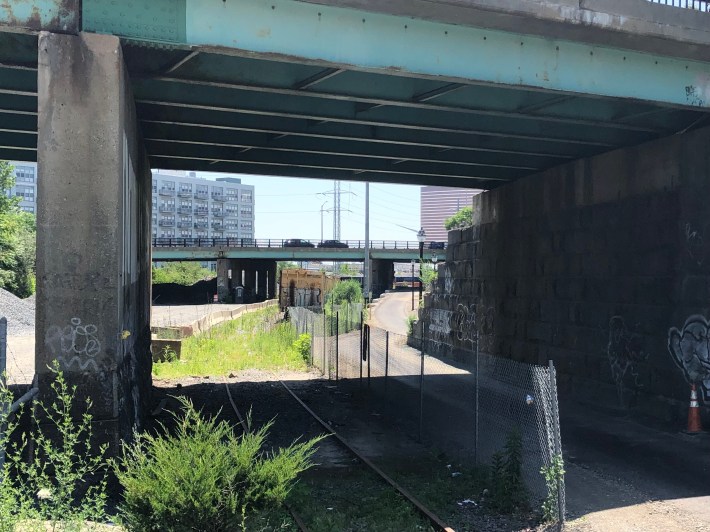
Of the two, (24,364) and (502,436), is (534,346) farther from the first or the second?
(24,364)

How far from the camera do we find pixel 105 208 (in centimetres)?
844

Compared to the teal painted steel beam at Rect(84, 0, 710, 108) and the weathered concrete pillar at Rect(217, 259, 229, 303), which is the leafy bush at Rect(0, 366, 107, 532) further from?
the weathered concrete pillar at Rect(217, 259, 229, 303)

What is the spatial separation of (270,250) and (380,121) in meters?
62.5

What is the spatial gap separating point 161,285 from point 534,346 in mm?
65814

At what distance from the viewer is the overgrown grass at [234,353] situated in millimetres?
23188

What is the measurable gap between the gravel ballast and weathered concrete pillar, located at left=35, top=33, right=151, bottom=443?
2682 centimetres

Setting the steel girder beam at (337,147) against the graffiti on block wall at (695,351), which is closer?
the graffiti on block wall at (695,351)

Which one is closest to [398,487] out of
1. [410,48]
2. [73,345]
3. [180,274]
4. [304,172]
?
[73,345]

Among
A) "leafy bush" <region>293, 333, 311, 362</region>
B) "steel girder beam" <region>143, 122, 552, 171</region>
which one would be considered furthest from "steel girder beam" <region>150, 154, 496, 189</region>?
"leafy bush" <region>293, 333, 311, 362</region>

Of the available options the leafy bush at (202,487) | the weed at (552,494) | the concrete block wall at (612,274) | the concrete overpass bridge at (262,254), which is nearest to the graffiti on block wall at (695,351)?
the concrete block wall at (612,274)

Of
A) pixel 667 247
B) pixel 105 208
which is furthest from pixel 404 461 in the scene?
pixel 667 247

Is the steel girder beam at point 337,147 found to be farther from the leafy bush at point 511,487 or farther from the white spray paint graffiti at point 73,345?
the leafy bush at point 511,487

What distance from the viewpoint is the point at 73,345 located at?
27.0 feet

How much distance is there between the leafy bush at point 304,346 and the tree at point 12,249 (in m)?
28.4
